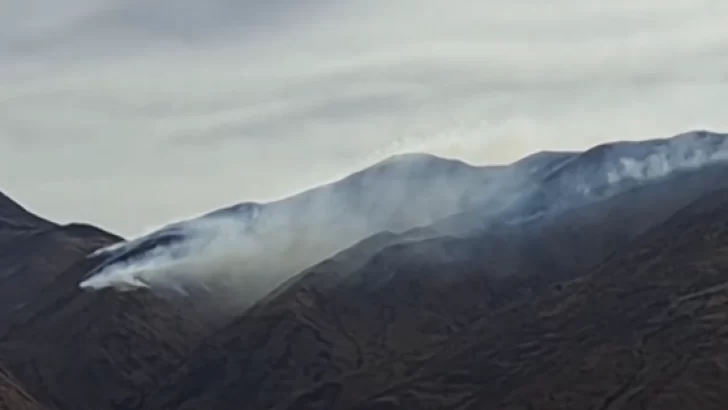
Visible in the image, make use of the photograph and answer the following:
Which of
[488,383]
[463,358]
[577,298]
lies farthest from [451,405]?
[577,298]

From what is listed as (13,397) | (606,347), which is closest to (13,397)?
(13,397)

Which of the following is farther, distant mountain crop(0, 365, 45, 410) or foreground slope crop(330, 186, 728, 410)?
distant mountain crop(0, 365, 45, 410)

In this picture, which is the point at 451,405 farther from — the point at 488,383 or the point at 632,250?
the point at 632,250

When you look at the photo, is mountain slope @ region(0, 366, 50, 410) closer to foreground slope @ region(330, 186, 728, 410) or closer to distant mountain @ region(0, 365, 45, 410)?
distant mountain @ region(0, 365, 45, 410)

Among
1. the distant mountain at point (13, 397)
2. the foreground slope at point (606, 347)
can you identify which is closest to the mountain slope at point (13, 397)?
the distant mountain at point (13, 397)

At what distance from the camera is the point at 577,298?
177m

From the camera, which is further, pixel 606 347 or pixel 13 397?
pixel 13 397

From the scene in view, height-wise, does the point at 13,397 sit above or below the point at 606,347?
above

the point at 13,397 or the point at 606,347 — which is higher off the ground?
the point at 13,397

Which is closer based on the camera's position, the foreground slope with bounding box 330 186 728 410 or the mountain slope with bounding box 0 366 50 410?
the foreground slope with bounding box 330 186 728 410

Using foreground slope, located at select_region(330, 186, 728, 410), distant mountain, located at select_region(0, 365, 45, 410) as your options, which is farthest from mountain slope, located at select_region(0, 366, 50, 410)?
foreground slope, located at select_region(330, 186, 728, 410)

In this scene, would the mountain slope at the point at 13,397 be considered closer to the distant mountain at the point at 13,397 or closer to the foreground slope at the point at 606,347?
the distant mountain at the point at 13,397

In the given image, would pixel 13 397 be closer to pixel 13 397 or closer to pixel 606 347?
pixel 13 397

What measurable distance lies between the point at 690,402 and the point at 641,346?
2016 centimetres
